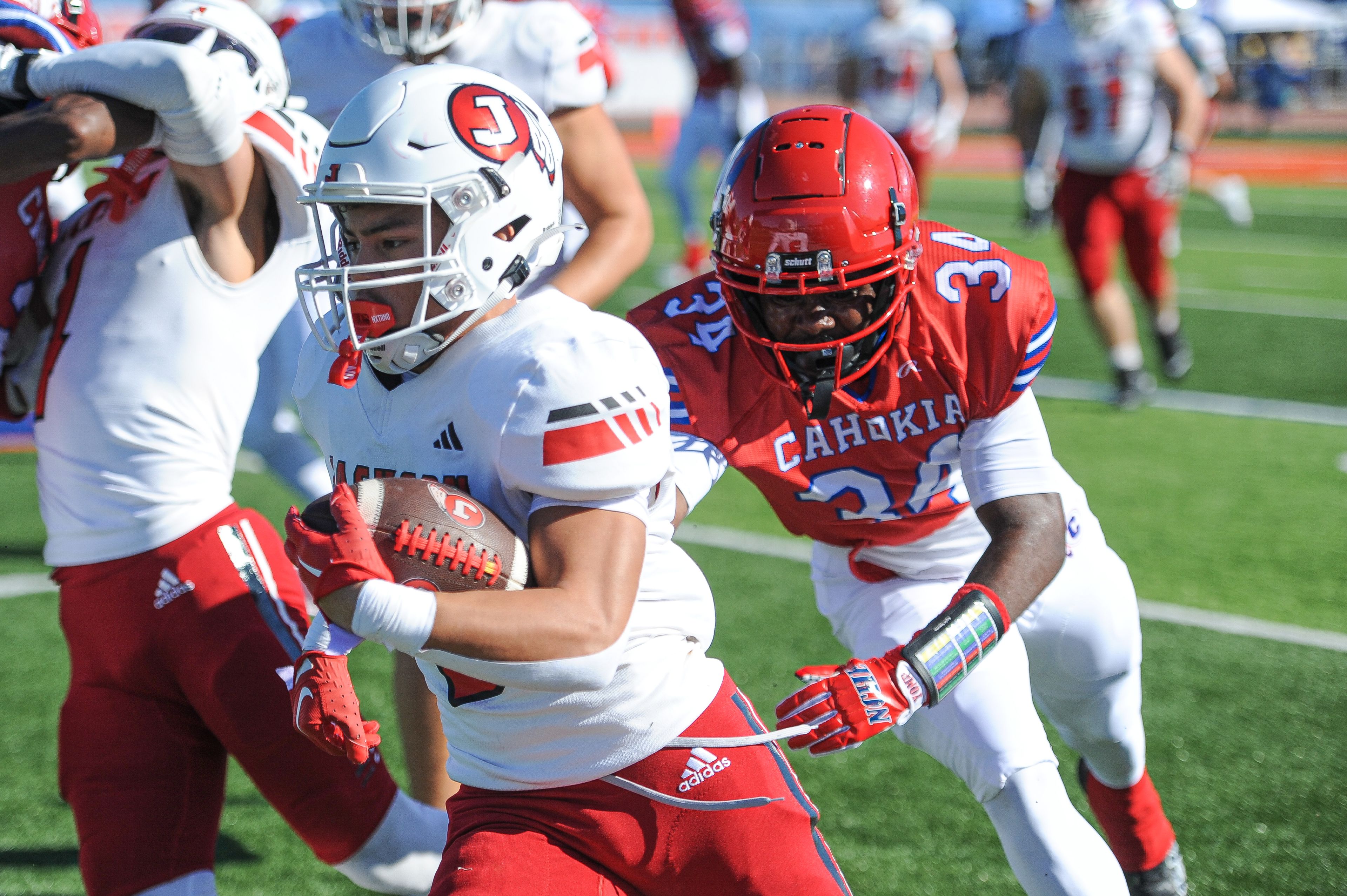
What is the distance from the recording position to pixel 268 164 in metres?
2.44

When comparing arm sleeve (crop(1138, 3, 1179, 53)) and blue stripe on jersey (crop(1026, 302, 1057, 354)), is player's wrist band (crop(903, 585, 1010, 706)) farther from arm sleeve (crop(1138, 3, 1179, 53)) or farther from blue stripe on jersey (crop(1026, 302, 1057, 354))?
arm sleeve (crop(1138, 3, 1179, 53))

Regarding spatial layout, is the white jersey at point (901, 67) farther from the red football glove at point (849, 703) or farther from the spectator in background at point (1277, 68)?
the spectator in background at point (1277, 68)

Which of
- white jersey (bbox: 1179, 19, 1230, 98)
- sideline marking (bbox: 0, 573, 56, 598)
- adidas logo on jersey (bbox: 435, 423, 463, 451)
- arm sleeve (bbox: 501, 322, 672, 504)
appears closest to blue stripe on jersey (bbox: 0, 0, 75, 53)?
adidas logo on jersey (bbox: 435, 423, 463, 451)

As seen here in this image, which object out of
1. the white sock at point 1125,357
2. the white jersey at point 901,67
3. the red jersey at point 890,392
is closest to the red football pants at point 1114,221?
the white sock at point 1125,357

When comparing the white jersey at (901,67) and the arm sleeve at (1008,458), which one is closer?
the arm sleeve at (1008,458)

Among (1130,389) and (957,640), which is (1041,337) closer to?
(957,640)

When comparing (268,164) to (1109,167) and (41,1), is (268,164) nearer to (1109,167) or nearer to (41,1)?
(41,1)

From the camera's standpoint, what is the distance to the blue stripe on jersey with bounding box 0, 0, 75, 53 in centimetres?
241

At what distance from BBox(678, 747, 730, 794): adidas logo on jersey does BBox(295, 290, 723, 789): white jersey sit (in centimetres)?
5

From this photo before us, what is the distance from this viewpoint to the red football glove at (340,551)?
1.61 metres

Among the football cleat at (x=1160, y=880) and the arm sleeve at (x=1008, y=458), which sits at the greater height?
the arm sleeve at (x=1008, y=458)

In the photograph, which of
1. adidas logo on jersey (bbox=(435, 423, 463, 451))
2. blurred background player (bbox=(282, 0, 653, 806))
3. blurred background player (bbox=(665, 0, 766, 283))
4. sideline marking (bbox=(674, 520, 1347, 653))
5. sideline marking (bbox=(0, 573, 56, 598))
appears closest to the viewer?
adidas logo on jersey (bbox=(435, 423, 463, 451))

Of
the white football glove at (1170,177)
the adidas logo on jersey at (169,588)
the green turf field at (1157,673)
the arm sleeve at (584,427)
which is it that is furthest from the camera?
the white football glove at (1170,177)

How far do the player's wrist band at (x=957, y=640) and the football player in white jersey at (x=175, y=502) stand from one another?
995 millimetres
